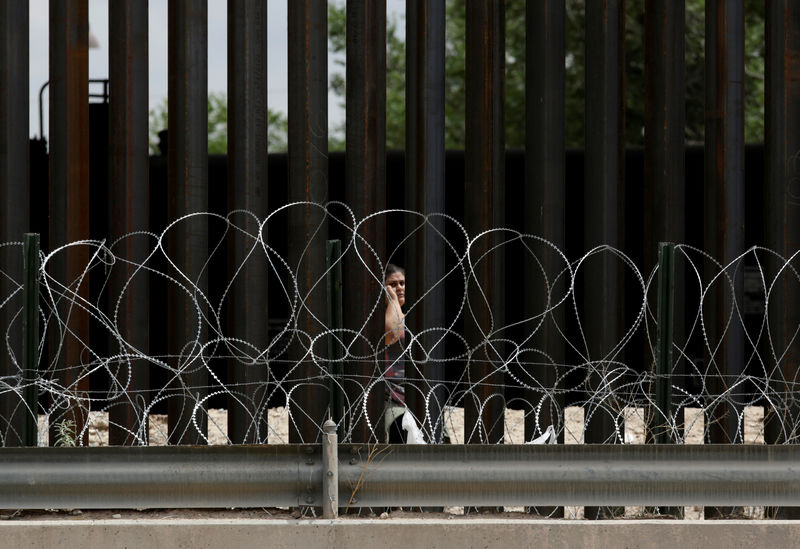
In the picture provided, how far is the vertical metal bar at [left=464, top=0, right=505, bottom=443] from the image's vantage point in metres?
6.46

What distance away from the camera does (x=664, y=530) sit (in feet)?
15.7

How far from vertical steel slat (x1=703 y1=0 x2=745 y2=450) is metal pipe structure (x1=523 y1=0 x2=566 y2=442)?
0.96m

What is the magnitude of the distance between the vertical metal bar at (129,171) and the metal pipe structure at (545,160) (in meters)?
2.42

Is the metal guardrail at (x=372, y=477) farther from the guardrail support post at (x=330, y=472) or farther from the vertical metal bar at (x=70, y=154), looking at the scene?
the vertical metal bar at (x=70, y=154)

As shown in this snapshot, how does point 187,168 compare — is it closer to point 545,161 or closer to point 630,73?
point 545,161

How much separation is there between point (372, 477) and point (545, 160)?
2577 mm

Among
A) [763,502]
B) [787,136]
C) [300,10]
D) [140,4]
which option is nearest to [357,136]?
[300,10]

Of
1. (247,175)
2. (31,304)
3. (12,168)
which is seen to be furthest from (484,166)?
(12,168)

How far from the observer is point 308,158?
21.1ft

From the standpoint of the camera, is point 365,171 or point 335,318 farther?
point 365,171

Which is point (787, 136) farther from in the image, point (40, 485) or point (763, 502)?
point (40, 485)

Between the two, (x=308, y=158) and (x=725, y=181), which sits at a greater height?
(x=308, y=158)

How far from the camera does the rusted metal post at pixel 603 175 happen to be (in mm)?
6500

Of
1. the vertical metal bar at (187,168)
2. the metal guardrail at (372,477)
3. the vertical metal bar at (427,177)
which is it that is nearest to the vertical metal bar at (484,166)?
the vertical metal bar at (427,177)
